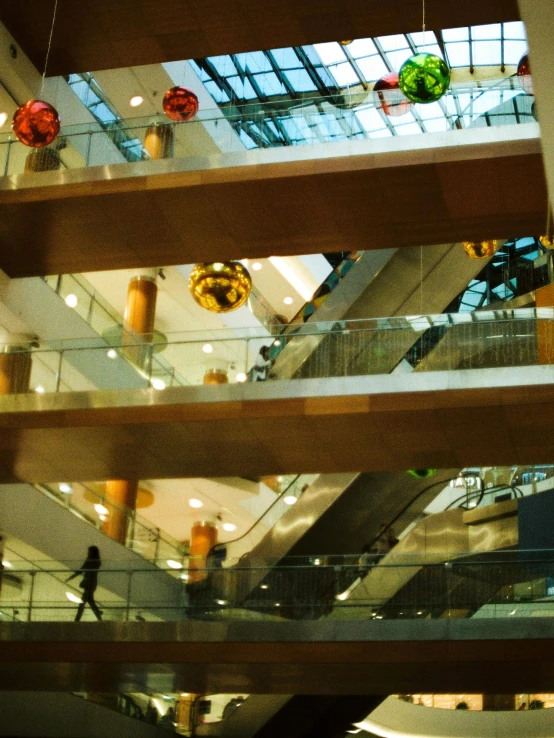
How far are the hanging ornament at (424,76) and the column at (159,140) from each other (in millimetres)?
5198

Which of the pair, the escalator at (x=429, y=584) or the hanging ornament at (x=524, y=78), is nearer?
the hanging ornament at (x=524, y=78)

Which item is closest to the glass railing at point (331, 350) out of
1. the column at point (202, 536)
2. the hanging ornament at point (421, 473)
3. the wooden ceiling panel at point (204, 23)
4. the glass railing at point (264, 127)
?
the glass railing at point (264, 127)

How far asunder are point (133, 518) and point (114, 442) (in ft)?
19.7

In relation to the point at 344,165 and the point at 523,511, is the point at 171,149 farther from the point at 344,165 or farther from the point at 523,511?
the point at 523,511

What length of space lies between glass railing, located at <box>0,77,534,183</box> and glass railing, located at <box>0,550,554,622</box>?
5495 millimetres

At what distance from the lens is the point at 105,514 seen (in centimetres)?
1991

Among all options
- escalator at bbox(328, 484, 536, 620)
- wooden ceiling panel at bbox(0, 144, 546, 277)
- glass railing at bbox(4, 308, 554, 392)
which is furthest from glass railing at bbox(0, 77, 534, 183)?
escalator at bbox(328, 484, 536, 620)

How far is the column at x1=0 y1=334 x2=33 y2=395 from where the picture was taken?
14484 mm

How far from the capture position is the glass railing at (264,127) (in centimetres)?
1342

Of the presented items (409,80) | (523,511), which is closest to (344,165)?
(409,80)

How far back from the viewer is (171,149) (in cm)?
1442

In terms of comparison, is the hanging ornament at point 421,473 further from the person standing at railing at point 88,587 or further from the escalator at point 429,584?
the person standing at railing at point 88,587

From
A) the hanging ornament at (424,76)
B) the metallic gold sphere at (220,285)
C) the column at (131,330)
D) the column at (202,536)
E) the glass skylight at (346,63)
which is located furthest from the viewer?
the column at (202,536)

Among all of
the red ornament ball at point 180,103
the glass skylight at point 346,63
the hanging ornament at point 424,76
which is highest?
the glass skylight at point 346,63
